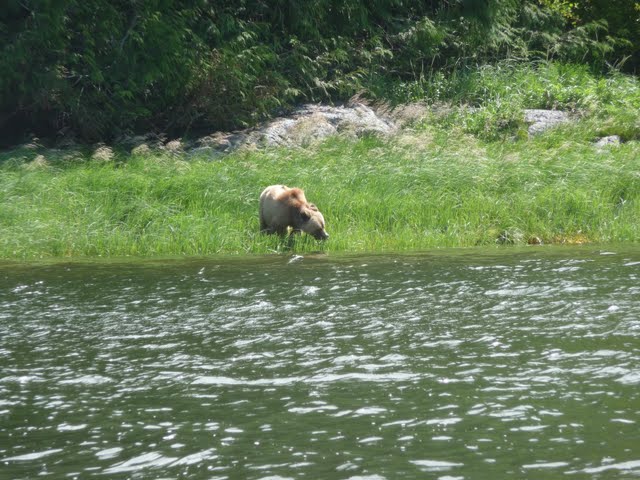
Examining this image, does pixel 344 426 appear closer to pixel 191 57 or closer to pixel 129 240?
pixel 129 240

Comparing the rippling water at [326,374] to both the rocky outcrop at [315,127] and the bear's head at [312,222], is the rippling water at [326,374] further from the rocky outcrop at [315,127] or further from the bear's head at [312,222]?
the rocky outcrop at [315,127]

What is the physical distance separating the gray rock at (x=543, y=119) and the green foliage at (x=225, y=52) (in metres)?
3.60

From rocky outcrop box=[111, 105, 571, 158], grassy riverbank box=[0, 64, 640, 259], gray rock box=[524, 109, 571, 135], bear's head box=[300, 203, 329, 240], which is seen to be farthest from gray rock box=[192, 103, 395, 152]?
bear's head box=[300, 203, 329, 240]

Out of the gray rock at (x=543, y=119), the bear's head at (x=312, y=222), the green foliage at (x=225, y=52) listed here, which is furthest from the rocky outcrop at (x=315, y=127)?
the bear's head at (x=312, y=222)

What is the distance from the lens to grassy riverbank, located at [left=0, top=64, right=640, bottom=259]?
15539mm

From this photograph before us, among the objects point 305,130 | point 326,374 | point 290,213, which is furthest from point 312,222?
point 326,374

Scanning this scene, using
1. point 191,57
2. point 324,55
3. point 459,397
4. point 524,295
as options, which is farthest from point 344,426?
point 324,55

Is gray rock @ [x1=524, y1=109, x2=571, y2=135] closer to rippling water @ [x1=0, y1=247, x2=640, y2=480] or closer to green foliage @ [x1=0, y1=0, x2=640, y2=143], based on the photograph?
green foliage @ [x1=0, y1=0, x2=640, y2=143]

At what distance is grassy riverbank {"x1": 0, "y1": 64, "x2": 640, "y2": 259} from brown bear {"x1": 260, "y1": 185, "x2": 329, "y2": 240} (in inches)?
9.1

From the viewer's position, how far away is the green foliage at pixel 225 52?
836 inches

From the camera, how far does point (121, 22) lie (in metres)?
21.7

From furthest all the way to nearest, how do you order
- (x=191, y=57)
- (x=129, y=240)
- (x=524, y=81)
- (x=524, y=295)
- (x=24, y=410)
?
(x=524, y=81) → (x=191, y=57) → (x=129, y=240) → (x=524, y=295) → (x=24, y=410)

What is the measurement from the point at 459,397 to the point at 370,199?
9.61 meters

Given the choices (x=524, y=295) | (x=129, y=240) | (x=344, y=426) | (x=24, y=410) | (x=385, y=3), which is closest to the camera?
(x=344, y=426)
